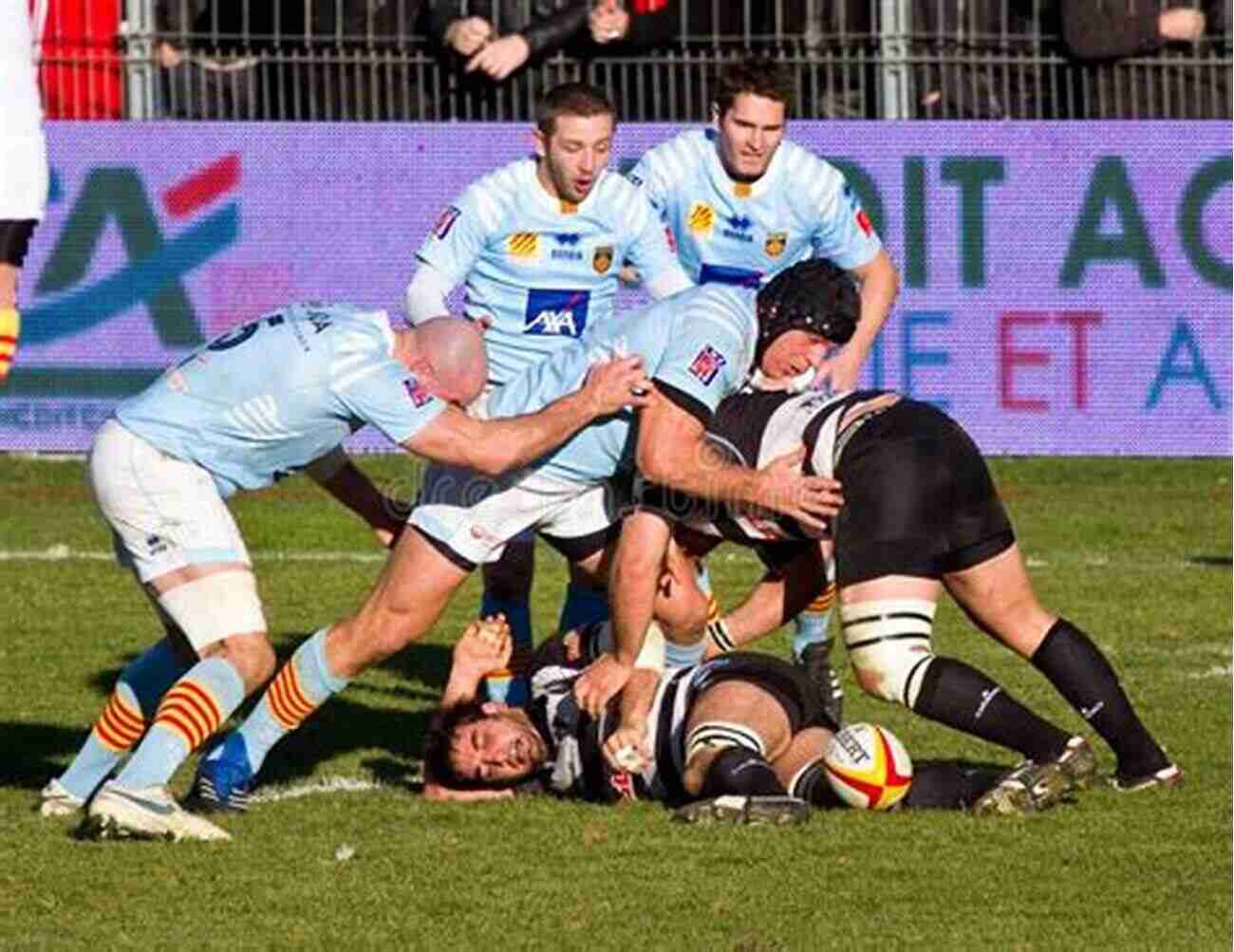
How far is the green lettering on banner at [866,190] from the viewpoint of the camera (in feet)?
63.1

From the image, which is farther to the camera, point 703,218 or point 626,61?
point 626,61

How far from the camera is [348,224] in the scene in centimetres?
1948

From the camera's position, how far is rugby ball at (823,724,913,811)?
996 centimetres

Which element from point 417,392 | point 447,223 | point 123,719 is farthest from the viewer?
point 447,223

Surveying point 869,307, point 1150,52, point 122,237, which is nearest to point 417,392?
point 869,307

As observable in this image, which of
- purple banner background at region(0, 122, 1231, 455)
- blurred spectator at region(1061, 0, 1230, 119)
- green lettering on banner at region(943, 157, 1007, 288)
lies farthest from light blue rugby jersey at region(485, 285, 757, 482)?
blurred spectator at region(1061, 0, 1230, 119)

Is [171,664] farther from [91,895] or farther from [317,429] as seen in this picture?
[91,895]

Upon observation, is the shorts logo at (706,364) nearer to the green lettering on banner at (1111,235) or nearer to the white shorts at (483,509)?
the white shorts at (483,509)

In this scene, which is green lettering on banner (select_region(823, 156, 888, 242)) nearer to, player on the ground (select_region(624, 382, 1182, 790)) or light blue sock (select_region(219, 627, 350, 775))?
player on the ground (select_region(624, 382, 1182, 790))

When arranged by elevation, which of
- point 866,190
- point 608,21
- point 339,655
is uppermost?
point 608,21

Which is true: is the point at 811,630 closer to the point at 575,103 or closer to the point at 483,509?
the point at 575,103

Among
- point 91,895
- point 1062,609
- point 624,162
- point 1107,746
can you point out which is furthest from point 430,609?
point 624,162

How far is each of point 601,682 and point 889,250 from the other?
31.1 ft

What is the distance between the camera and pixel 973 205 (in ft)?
63.5
